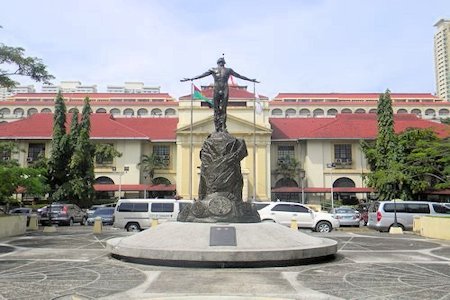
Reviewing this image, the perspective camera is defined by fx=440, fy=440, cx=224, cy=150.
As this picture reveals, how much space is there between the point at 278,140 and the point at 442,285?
144 feet

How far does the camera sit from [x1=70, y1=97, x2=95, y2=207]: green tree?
4144cm

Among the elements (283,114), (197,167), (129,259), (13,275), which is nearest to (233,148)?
→ (129,259)

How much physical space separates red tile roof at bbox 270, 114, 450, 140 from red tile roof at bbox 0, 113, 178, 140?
45.3 feet

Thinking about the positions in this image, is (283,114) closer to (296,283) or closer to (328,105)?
(328,105)

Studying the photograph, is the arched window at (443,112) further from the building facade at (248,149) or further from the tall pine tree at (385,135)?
the tall pine tree at (385,135)

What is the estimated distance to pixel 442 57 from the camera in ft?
415

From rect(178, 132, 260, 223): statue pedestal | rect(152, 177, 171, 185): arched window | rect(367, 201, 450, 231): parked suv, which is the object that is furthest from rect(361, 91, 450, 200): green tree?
rect(178, 132, 260, 223): statue pedestal

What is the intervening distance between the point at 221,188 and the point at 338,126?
4059cm

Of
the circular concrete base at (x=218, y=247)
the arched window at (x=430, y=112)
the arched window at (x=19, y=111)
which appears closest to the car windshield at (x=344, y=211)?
the circular concrete base at (x=218, y=247)

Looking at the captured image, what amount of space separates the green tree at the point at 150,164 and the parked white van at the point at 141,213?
1062 inches

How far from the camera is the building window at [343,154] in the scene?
5012 centimetres

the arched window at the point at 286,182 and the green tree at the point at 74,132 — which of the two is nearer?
the green tree at the point at 74,132

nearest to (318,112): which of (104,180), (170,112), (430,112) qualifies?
(430,112)

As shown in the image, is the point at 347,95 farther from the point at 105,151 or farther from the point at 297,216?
the point at 297,216
